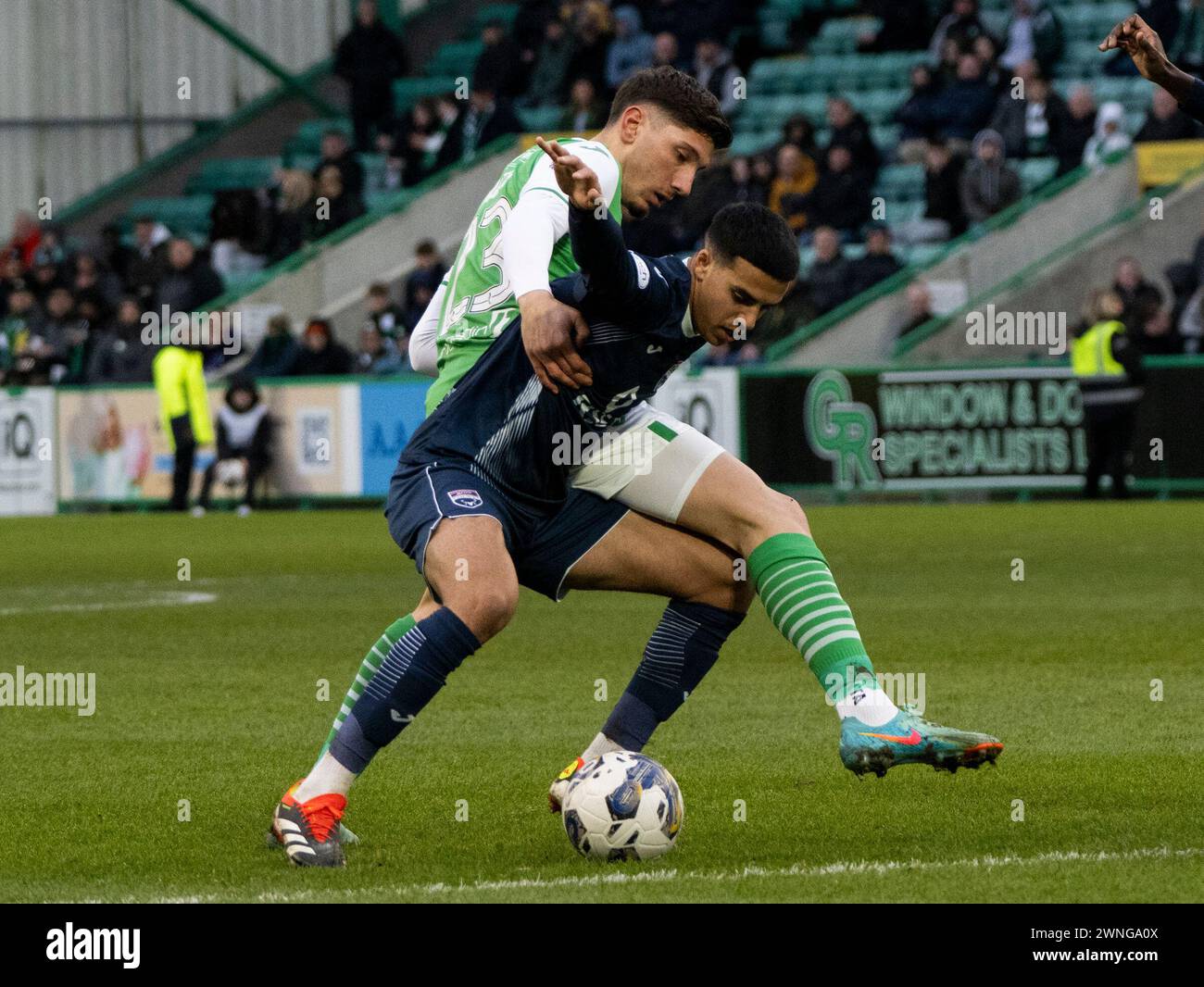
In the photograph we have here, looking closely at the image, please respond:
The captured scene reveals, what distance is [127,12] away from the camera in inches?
1223

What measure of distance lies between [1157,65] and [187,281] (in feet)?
64.6

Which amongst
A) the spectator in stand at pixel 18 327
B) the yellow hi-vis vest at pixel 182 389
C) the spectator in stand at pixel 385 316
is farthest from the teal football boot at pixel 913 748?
the spectator in stand at pixel 18 327

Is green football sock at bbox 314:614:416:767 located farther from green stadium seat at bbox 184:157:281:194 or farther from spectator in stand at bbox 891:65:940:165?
green stadium seat at bbox 184:157:281:194

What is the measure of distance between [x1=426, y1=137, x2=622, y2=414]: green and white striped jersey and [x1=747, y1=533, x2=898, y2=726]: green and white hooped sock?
881 mm

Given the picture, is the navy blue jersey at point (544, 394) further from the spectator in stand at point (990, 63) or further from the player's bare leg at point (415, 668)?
the spectator in stand at point (990, 63)

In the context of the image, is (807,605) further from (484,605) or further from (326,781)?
(326,781)

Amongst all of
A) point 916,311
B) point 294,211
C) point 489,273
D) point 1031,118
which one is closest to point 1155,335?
point 916,311

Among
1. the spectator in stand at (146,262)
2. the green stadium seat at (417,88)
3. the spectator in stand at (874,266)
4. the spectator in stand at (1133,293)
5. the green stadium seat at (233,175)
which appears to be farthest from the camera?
the green stadium seat at (233,175)

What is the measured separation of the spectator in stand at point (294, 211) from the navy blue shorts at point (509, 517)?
2082 cm

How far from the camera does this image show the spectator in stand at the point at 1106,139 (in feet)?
70.9

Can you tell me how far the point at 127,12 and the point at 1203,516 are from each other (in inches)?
761

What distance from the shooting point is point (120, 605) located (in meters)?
12.4
